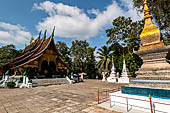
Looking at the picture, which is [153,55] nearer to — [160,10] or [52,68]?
[160,10]

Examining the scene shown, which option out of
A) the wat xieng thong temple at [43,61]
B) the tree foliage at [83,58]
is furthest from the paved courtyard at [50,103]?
the tree foliage at [83,58]

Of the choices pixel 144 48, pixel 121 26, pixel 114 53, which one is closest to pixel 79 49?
pixel 114 53

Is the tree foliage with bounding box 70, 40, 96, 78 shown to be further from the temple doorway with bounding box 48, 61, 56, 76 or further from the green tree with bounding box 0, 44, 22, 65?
the green tree with bounding box 0, 44, 22, 65

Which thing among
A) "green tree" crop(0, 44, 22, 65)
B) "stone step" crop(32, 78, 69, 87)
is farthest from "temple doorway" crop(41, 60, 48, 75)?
"green tree" crop(0, 44, 22, 65)

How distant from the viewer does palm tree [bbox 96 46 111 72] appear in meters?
26.6

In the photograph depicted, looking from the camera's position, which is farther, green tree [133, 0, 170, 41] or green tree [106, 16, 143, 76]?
green tree [106, 16, 143, 76]

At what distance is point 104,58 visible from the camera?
27047mm

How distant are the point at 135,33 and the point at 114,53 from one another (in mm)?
7265

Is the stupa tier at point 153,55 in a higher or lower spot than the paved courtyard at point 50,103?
higher

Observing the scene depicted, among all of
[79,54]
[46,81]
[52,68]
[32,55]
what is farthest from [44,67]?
[79,54]

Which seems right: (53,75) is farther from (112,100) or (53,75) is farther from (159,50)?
(159,50)

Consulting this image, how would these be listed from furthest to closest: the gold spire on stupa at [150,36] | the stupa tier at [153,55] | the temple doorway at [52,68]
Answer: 1. the temple doorway at [52,68]
2. the gold spire on stupa at [150,36]
3. the stupa tier at [153,55]

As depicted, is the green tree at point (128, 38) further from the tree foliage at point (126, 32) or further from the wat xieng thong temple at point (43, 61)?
the wat xieng thong temple at point (43, 61)

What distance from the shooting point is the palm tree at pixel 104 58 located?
26.6 metres
